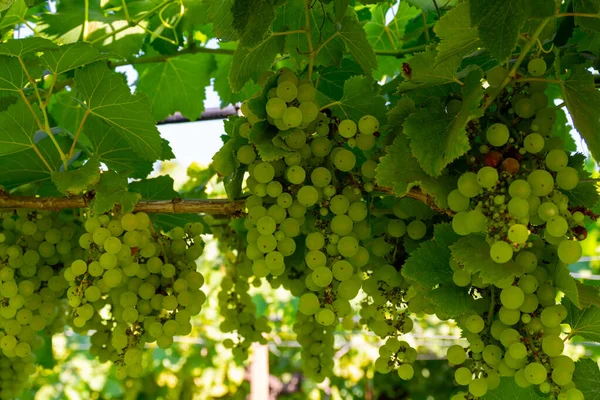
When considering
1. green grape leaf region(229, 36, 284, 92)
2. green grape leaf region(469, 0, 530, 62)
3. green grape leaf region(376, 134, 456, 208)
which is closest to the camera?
green grape leaf region(469, 0, 530, 62)

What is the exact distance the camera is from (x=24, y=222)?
1.50m

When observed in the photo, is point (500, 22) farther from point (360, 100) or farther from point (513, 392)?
point (513, 392)

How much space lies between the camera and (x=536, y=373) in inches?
35.8

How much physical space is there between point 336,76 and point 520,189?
732 millimetres

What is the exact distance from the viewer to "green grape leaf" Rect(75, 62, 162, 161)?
4.38 ft

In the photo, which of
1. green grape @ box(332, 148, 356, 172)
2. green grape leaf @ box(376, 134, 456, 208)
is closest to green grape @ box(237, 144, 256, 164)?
green grape @ box(332, 148, 356, 172)

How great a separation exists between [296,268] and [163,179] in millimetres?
437

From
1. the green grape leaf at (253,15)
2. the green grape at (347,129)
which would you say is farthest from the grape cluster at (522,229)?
the green grape leaf at (253,15)

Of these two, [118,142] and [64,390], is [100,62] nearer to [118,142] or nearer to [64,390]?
[118,142]

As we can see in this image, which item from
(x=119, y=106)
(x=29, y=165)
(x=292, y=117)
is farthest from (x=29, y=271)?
(x=292, y=117)

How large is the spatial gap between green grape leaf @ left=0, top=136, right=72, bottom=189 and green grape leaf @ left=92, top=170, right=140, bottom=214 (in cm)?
23

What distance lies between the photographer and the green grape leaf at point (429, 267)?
1.09 metres

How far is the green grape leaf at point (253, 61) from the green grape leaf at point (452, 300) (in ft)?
1.99

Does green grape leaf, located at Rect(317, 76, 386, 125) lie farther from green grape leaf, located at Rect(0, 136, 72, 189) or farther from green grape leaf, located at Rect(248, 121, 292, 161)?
green grape leaf, located at Rect(0, 136, 72, 189)
